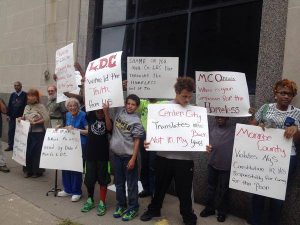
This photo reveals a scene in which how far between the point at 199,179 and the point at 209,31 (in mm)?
2230

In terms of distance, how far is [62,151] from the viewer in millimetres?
5258

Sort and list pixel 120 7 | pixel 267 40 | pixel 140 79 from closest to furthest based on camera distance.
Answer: pixel 267 40 < pixel 140 79 < pixel 120 7

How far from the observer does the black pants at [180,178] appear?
169 inches

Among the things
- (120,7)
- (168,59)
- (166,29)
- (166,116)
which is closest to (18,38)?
(120,7)

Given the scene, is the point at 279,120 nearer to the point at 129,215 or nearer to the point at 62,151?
the point at 129,215

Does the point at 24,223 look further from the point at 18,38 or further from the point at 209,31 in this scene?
the point at 18,38

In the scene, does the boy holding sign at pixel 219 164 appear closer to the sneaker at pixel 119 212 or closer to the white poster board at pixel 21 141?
the sneaker at pixel 119 212

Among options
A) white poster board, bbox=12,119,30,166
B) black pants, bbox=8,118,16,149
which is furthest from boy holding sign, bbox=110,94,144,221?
black pants, bbox=8,118,16,149

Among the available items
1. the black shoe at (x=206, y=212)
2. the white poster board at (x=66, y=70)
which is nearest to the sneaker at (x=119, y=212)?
the black shoe at (x=206, y=212)

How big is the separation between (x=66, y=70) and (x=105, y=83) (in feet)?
4.12

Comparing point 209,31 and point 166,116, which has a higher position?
point 209,31

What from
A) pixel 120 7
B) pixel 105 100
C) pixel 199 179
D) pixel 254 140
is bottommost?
pixel 199 179

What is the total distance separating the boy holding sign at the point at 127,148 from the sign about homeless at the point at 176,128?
335 mm

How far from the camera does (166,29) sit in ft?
22.0
